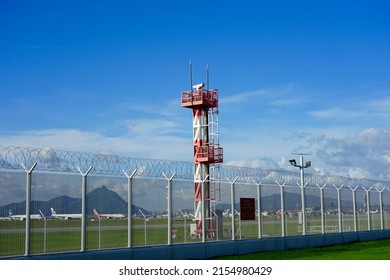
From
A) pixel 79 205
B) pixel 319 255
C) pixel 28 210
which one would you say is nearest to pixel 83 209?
pixel 79 205

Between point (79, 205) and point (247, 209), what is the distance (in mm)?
8850

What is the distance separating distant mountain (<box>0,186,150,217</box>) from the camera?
16562 mm

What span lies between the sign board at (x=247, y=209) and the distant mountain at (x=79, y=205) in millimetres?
5713

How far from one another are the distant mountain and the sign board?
571cm

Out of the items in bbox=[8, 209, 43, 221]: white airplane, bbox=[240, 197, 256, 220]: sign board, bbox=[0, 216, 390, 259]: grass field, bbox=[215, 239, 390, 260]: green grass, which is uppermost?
→ bbox=[240, 197, 256, 220]: sign board

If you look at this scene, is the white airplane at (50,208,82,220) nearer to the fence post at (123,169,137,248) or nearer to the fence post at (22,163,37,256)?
the fence post at (22,163,37,256)

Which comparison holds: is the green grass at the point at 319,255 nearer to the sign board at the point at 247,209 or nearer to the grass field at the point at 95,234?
the grass field at the point at 95,234

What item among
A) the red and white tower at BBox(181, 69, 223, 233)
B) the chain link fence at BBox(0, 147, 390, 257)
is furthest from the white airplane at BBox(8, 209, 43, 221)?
the red and white tower at BBox(181, 69, 223, 233)

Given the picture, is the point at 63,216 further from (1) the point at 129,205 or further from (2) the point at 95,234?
(1) the point at 129,205

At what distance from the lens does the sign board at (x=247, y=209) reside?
25094 millimetres

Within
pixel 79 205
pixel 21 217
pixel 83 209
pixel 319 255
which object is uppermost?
pixel 79 205

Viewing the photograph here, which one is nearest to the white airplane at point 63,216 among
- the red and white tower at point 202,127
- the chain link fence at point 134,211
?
the chain link fence at point 134,211

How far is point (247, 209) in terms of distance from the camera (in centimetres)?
2538

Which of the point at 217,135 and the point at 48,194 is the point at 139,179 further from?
the point at 217,135
